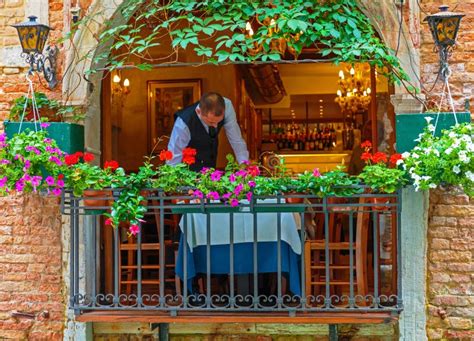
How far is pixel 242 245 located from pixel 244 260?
0.11 meters

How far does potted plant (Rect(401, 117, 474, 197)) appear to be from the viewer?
5062 mm

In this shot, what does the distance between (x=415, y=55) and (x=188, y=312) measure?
2.44 m

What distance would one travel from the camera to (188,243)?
19.1ft

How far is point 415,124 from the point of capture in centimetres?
547

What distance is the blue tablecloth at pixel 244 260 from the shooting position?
19.2ft

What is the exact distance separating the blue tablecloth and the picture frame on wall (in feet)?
9.24

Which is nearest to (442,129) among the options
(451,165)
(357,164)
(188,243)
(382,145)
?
(451,165)

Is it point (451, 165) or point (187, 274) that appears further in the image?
point (187, 274)

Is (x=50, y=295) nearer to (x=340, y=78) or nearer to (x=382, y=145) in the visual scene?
(x=382, y=145)

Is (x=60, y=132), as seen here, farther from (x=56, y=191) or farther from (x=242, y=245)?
(x=242, y=245)

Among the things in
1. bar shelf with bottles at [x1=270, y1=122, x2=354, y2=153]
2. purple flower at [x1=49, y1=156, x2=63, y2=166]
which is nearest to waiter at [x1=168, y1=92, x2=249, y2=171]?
purple flower at [x1=49, y1=156, x2=63, y2=166]

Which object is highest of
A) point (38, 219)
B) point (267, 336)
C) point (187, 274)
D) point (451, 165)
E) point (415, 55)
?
point (415, 55)

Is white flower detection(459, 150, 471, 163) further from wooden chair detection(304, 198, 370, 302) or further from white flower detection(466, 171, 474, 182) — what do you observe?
wooden chair detection(304, 198, 370, 302)

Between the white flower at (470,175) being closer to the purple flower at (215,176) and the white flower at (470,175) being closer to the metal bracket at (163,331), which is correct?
the purple flower at (215,176)
